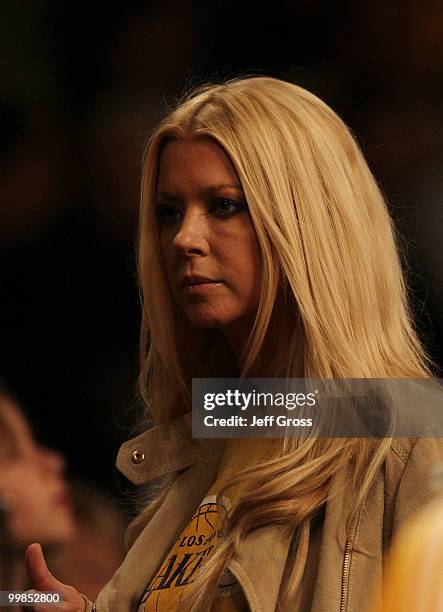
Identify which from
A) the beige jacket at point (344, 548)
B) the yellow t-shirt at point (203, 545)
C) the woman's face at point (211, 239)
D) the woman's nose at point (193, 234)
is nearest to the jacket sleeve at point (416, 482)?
the beige jacket at point (344, 548)

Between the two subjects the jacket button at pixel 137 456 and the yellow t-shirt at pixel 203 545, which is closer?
the yellow t-shirt at pixel 203 545

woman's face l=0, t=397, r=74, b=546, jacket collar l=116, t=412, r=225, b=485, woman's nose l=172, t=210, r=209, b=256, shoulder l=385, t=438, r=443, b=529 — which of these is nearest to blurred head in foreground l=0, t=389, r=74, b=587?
woman's face l=0, t=397, r=74, b=546

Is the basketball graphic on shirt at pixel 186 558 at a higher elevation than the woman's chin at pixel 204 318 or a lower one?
lower

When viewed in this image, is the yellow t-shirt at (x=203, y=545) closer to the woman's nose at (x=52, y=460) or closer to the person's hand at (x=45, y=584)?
the person's hand at (x=45, y=584)

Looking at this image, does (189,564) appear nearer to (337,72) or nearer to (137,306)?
(137,306)

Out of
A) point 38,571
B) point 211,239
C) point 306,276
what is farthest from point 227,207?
point 38,571

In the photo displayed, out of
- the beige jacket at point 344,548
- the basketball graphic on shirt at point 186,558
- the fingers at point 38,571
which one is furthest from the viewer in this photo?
the fingers at point 38,571

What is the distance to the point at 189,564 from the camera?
5.06 feet

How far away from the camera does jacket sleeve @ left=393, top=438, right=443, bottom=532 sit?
4.70 ft

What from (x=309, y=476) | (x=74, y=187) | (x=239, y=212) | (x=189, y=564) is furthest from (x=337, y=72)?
(x=189, y=564)

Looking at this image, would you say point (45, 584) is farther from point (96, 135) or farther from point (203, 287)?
point (96, 135)

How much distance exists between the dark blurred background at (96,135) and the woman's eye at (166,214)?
0.08m

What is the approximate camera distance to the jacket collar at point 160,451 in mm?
1671

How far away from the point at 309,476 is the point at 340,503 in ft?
0.20
